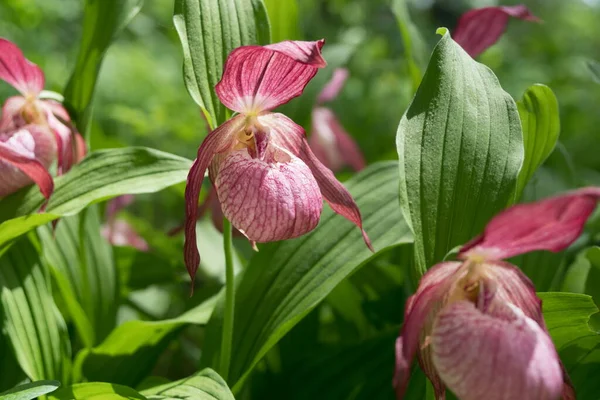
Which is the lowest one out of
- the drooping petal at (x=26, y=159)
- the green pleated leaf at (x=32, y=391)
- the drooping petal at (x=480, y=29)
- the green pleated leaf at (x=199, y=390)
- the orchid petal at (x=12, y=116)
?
the green pleated leaf at (x=199, y=390)

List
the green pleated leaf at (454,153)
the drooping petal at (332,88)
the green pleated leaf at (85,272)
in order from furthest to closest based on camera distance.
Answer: the drooping petal at (332,88) → the green pleated leaf at (85,272) → the green pleated leaf at (454,153)

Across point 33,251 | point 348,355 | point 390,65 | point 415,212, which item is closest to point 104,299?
point 33,251

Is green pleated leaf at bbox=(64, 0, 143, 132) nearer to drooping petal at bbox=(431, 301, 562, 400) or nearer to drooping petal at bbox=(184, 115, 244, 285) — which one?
drooping petal at bbox=(184, 115, 244, 285)

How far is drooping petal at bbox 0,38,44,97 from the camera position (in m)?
1.05

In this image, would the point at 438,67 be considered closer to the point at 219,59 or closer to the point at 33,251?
the point at 219,59

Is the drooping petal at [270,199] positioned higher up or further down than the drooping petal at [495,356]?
higher up

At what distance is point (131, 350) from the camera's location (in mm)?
1144

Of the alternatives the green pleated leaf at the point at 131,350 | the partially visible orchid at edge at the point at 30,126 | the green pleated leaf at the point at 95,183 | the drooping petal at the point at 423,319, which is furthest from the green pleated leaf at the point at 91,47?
the drooping petal at the point at 423,319

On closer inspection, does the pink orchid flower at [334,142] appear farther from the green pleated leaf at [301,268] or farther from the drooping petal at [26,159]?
the drooping petal at [26,159]

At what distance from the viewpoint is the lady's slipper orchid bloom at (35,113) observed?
1095 mm

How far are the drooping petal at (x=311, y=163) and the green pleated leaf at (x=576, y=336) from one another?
9.5 inches

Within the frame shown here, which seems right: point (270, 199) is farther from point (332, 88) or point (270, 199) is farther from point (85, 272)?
point (332, 88)

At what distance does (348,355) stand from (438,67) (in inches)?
20.4

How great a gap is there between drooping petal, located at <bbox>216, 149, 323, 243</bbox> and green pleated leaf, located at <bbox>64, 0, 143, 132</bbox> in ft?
1.41
